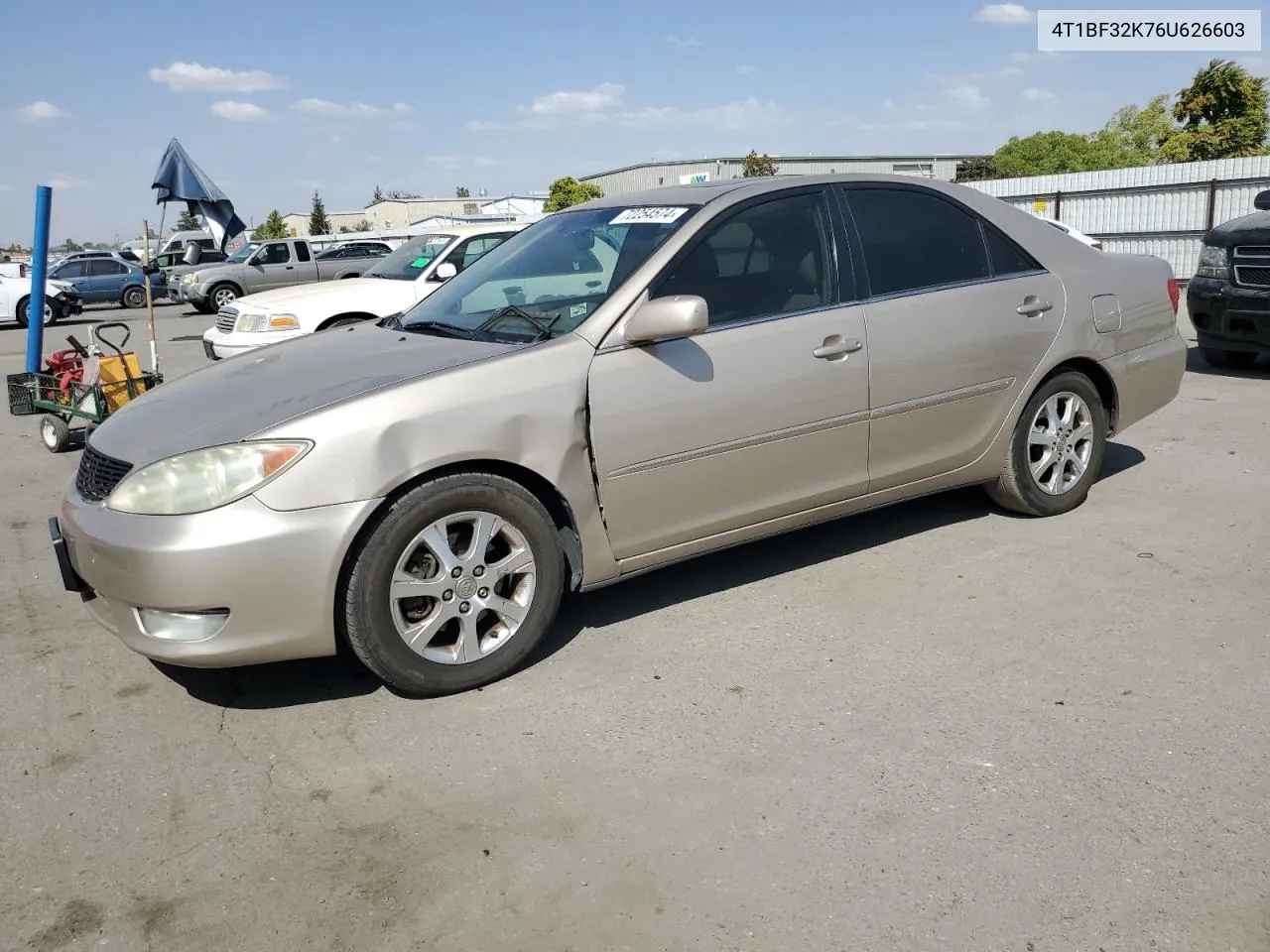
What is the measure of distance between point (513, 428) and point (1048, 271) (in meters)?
2.81

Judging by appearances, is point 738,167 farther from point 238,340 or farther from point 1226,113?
point 238,340

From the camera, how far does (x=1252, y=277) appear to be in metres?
8.52

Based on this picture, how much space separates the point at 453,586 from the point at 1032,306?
295 cm

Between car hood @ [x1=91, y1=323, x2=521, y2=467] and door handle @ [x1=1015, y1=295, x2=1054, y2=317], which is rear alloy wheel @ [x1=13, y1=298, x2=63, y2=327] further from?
door handle @ [x1=1015, y1=295, x2=1054, y2=317]

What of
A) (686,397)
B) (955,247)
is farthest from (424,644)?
(955,247)

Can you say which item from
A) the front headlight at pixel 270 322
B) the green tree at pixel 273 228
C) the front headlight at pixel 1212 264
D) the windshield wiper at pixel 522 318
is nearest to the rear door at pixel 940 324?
the windshield wiper at pixel 522 318

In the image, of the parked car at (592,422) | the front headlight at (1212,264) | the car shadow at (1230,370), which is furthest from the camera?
the car shadow at (1230,370)

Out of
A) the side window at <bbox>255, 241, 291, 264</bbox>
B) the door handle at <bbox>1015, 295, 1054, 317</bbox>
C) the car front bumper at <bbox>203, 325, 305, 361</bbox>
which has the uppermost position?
the side window at <bbox>255, 241, 291, 264</bbox>

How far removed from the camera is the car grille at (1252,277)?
8445mm

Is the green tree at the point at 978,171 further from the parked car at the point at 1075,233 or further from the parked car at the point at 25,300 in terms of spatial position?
the parked car at the point at 25,300

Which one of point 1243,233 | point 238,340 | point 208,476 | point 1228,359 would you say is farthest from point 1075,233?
point 208,476

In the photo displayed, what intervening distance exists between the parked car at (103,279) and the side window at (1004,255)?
28296mm

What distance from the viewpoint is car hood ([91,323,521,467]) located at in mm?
3520

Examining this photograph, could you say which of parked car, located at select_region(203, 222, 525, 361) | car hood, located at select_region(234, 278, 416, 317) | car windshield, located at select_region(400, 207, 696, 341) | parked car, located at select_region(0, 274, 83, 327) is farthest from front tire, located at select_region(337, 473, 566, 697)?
parked car, located at select_region(0, 274, 83, 327)
